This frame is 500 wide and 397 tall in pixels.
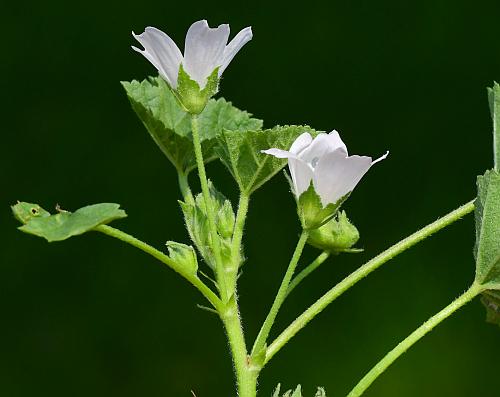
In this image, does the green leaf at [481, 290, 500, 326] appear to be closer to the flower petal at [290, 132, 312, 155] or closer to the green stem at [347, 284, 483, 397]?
the green stem at [347, 284, 483, 397]

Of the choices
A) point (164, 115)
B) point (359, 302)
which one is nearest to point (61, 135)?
point (359, 302)

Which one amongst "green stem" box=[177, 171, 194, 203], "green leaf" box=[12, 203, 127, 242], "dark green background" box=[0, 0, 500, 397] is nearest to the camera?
"green leaf" box=[12, 203, 127, 242]

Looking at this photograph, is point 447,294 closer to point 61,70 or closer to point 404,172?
point 404,172

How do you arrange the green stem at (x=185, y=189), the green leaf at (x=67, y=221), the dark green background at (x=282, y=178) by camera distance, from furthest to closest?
the dark green background at (x=282, y=178)
the green stem at (x=185, y=189)
the green leaf at (x=67, y=221)

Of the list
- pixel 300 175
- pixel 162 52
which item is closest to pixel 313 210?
pixel 300 175

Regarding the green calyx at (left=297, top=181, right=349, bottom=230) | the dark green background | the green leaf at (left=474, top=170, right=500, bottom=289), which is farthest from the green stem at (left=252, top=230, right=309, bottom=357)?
the dark green background

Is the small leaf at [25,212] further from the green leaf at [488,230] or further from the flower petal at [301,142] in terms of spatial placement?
the green leaf at [488,230]

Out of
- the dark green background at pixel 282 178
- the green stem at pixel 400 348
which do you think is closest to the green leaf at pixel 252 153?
the green stem at pixel 400 348

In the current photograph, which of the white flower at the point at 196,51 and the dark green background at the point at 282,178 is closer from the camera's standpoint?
the white flower at the point at 196,51
